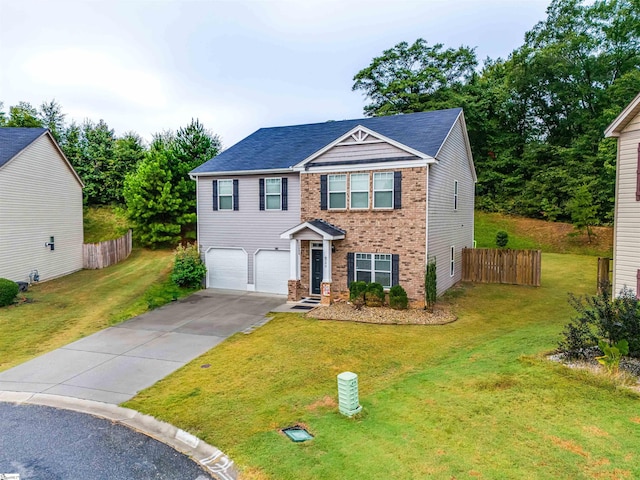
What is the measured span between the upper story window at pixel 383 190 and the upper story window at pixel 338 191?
126 centimetres

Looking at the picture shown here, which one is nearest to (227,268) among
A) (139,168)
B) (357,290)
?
(357,290)

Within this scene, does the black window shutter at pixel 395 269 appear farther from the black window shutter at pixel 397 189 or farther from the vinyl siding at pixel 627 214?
the vinyl siding at pixel 627 214

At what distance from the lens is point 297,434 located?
19.3 ft

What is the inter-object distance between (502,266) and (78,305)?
18538 mm

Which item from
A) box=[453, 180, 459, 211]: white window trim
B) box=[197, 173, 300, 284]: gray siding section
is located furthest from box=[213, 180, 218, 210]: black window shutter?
box=[453, 180, 459, 211]: white window trim

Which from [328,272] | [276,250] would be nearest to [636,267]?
[328,272]

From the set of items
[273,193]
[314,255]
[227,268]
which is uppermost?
[273,193]

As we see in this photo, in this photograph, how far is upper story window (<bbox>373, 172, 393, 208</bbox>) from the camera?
14.8 m

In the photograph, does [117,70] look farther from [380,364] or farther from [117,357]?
[380,364]

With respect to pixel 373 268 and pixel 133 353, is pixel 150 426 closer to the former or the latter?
pixel 133 353

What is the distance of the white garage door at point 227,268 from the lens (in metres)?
18.5

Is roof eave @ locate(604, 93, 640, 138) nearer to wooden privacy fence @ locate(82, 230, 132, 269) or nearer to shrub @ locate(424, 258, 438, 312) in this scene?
shrub @ locate(424, 258, 438, 312)

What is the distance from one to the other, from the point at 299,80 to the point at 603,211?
2567 centimetres

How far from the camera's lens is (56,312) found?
14578mm
